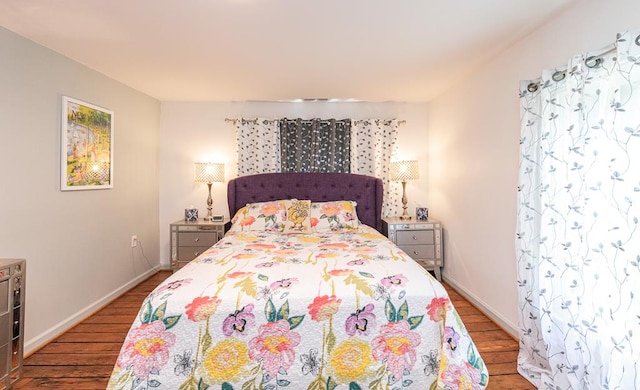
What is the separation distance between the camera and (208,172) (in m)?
3.65

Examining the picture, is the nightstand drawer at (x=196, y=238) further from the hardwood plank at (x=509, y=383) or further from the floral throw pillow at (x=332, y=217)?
the hardwood plank at (x=509, y=383)

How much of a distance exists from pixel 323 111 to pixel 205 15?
2143 millimetres

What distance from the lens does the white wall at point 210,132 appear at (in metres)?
3.93

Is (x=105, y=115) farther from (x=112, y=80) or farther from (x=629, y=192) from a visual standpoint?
(x=629, y=192)

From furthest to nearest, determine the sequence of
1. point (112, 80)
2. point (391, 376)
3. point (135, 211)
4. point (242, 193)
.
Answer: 1. point (242, 193)
2. point (135, 211)
3. point (112, 80)
4. point (391, 376)

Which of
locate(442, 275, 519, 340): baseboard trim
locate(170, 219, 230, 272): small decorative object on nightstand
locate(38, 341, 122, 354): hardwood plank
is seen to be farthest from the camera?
locate(170, 219, 230, 272): small decorative object on nightstand

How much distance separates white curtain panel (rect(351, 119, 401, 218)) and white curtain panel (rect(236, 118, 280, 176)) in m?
0.99

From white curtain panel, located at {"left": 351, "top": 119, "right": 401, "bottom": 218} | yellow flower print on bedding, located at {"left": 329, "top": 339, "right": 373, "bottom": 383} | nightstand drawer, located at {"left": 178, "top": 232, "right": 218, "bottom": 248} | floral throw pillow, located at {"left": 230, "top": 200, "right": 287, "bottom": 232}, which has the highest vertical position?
white curtain panel, located at {"left": 351, "top": 119, "right": 401, "bottom": 218}

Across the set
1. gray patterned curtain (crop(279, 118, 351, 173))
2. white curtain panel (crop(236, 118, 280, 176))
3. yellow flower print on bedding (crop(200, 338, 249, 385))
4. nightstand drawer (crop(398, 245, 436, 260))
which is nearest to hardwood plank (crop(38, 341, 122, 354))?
yellow flower print on bedding (crop(200, 338, 249, 385))

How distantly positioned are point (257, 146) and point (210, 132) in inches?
25.9

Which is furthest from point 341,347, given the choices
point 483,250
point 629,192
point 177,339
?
point 483,250

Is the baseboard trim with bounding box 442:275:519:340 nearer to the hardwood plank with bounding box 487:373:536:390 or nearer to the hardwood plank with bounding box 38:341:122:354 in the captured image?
the hardwood plank with bounding box 487:373:536:390

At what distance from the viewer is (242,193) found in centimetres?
379

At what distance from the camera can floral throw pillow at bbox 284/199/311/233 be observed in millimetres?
3157
